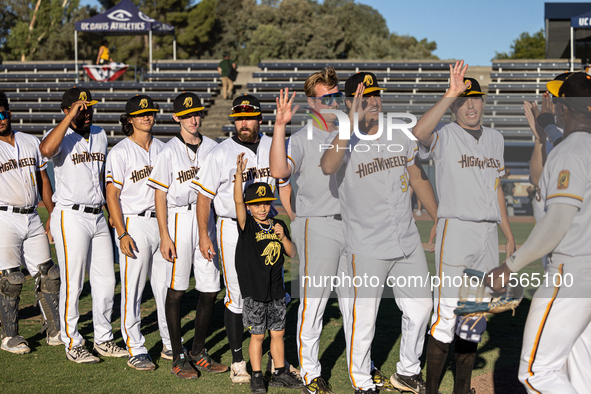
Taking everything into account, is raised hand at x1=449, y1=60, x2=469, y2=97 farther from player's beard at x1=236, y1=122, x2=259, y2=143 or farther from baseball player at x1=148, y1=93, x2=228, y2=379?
baseball player at x1=148, y1=93, x2=228, y2=379

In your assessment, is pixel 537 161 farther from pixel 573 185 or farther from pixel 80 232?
pixel 80 232

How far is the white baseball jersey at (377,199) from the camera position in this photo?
12.9 feet

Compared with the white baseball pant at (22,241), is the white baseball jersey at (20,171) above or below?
above

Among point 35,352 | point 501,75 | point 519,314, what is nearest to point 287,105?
point 35,352

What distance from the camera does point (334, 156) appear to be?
3703 millimetres

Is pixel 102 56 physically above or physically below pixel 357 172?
above

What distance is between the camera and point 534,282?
7.91 metres

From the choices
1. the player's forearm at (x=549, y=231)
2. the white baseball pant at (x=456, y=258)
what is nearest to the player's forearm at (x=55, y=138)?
the white baseball pant at (x=456, y=258)

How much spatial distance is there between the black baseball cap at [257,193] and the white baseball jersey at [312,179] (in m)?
0.24

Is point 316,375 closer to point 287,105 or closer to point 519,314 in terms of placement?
point 287,105

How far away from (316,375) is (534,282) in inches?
195

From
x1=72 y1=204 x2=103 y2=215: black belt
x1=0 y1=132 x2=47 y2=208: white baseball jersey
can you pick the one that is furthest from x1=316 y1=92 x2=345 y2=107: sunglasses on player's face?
x1=0 y1=132 x2=47 y2=208: white baseball jersey

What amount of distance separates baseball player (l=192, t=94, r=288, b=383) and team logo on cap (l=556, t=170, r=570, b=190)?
2296mm

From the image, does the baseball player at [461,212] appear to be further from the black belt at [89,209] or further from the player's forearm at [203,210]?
the black belt at [89,209]
